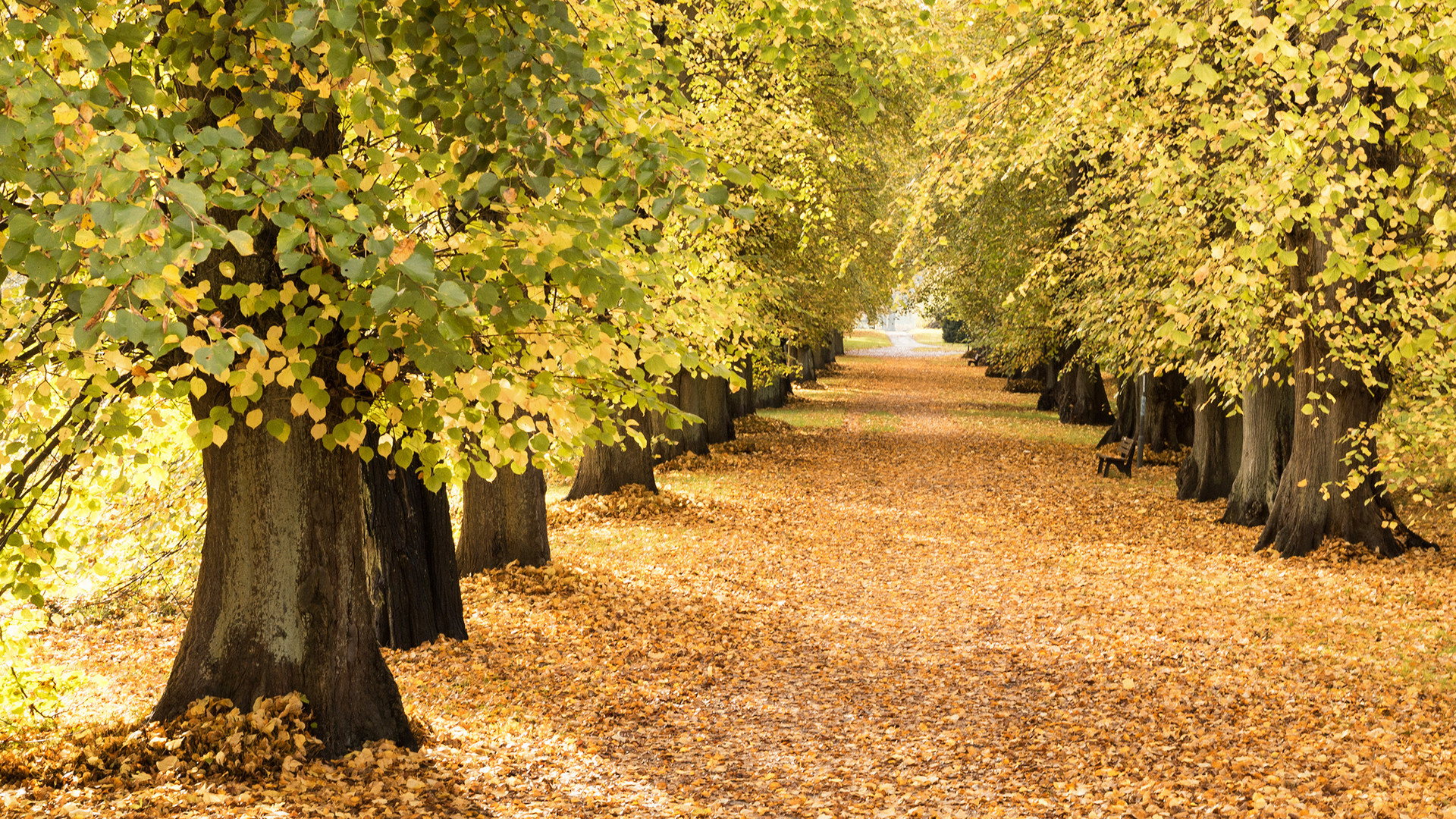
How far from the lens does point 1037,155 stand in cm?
972

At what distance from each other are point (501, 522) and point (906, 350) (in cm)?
7926

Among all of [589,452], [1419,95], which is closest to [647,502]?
[589,452]

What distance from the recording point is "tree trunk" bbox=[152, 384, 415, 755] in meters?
5.81

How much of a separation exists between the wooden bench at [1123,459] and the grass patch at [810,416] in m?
9.65

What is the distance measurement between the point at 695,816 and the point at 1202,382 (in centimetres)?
1294

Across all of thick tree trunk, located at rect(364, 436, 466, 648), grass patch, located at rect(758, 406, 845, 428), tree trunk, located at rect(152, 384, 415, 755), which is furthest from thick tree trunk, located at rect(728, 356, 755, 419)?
tree trunk, located at rect(152, 384, 415, 755)

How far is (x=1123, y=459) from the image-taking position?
19.7m

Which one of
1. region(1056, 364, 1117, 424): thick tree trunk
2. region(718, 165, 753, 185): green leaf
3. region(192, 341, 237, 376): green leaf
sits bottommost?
region(1056, 364, 1117, 424): thick tree trunk

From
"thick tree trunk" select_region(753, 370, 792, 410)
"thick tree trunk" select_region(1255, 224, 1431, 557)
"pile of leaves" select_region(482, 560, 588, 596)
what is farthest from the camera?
"thick tree trunk" select_region(753, 370, 792, 410)

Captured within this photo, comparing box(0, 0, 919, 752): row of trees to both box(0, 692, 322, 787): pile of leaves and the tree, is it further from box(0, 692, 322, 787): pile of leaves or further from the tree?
box(0, 692, 322, 787): pile of leaves

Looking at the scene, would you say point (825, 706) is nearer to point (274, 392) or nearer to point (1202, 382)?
point (274, 392)

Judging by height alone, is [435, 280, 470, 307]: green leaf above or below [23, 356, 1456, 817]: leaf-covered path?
above

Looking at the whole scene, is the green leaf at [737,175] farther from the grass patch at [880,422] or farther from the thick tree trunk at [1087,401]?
the thick tree trunk at [1087,401]

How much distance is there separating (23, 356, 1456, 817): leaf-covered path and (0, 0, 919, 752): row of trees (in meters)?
1.22
